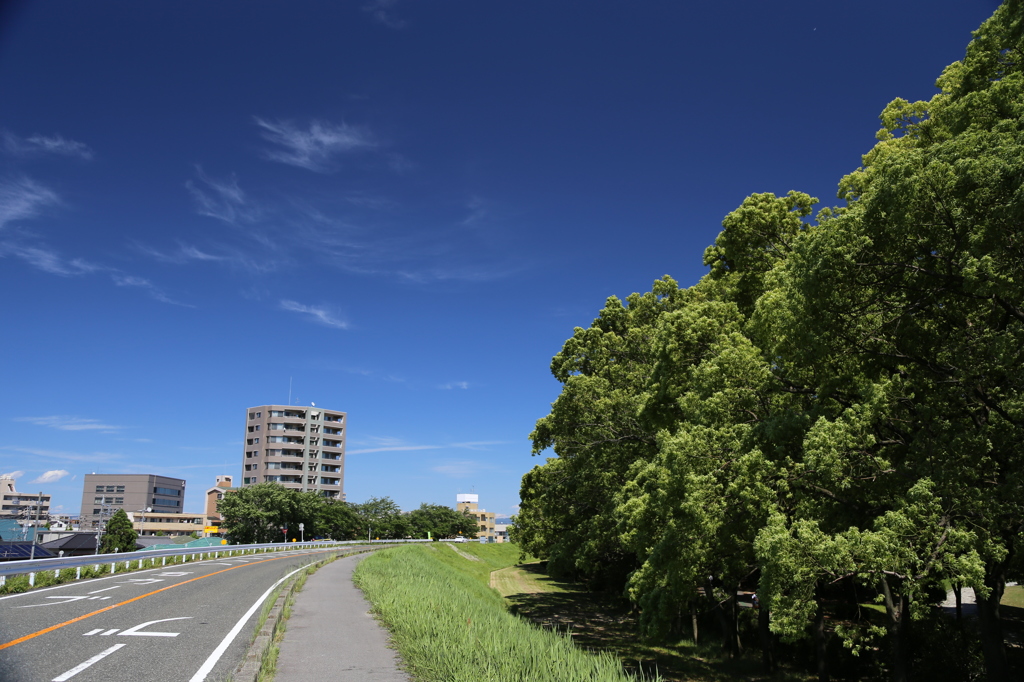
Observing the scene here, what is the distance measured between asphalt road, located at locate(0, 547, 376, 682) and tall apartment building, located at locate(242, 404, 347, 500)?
87528mm

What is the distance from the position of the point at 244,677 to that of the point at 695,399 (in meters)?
10.9

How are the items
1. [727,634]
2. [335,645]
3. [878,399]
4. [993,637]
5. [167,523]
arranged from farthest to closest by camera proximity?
1. [167,523]
2. [727,634]
3. [993,637]
4. [878,399]
5. [335,645]

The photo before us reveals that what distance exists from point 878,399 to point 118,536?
77.6 metres

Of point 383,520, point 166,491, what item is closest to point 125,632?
point 383,520

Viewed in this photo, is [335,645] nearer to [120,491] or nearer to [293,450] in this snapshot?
[293,450]

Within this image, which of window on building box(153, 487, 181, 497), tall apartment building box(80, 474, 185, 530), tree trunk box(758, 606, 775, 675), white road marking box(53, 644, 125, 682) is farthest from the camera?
window on building box(153, 487, 181, 497)

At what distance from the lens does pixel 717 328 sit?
16594 mm

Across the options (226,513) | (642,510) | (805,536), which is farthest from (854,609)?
(226,513)

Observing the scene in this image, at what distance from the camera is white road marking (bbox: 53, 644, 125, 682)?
25.1ft

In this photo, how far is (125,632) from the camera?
11070 millimetres

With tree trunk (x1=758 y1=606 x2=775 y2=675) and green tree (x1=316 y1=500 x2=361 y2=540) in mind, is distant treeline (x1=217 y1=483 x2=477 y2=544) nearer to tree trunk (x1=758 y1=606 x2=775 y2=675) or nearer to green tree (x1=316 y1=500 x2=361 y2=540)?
green tree (x1=316 y1=500 x2=361 y2=540)

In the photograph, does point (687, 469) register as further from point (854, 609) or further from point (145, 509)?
point (145, 509)

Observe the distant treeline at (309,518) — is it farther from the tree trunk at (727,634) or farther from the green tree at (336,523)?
the tree trunk at (727,634)

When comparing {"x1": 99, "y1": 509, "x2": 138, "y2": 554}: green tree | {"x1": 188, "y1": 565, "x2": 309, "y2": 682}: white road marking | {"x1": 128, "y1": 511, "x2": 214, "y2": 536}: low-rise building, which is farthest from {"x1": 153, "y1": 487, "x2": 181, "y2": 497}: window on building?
{"x1": 188, "y1": 565, "x2": 309, "y2": 682}: white road marking
